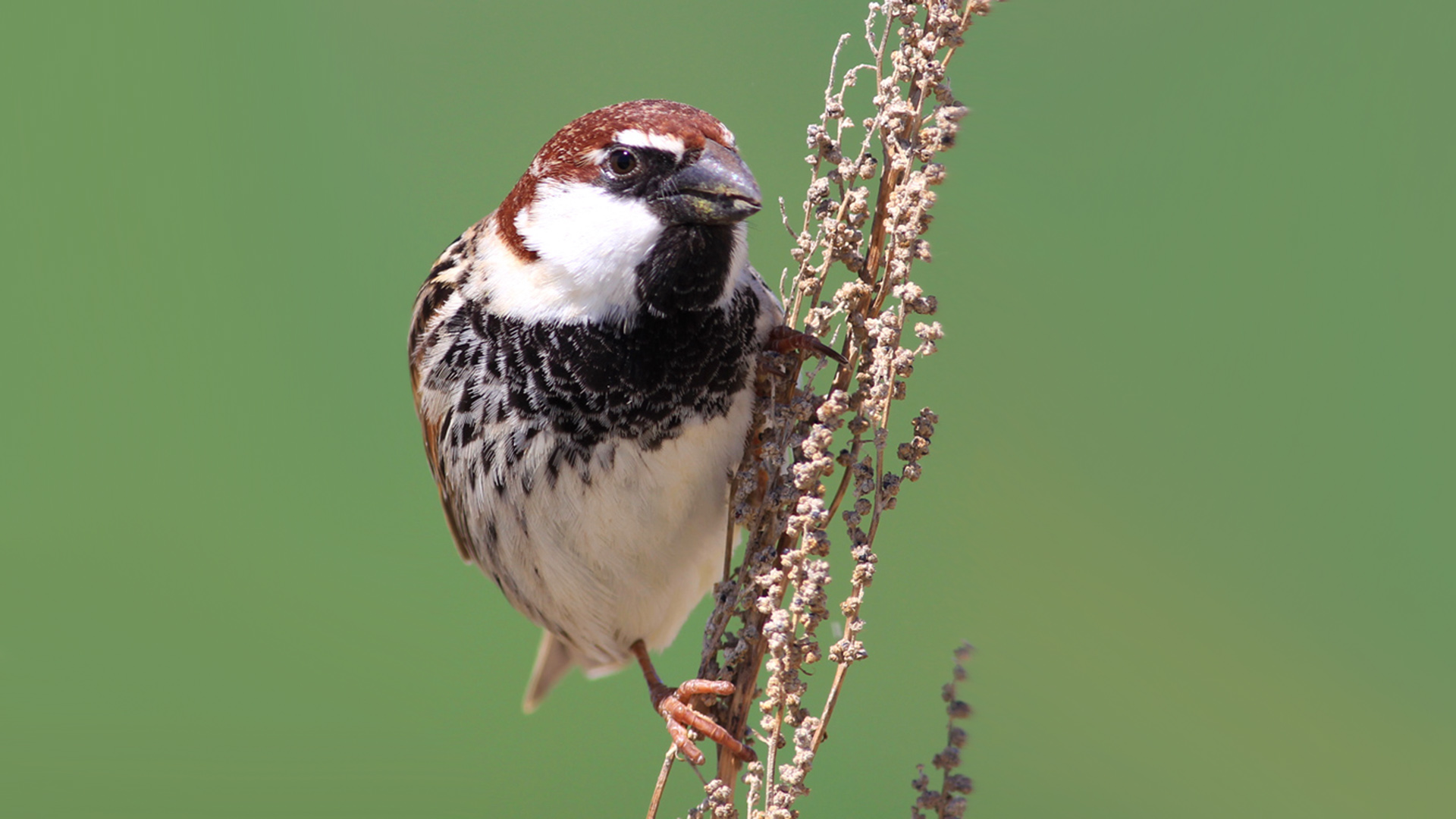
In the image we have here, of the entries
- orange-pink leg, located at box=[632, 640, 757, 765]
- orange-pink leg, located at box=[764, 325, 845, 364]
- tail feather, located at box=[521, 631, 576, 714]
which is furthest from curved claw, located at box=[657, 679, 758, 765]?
tail feather, located at box=[521, 631, 576, 714]

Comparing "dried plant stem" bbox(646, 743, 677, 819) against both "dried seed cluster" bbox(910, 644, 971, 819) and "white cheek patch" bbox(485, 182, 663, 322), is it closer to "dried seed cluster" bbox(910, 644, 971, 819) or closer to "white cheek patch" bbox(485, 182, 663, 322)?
"dried seed cluster" bbox(910, 644, 971, 819)

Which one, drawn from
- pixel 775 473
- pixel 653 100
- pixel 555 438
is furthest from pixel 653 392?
pixel 653 100

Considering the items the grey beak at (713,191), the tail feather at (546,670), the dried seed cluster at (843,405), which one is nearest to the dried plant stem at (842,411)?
the dried seed cluster at (843,405)

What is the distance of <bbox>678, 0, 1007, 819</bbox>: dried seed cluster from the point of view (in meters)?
1.27

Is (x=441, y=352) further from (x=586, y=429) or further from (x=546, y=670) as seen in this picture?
(x=546, y=670)

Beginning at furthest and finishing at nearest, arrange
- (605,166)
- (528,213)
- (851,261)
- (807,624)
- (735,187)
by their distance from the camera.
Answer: (528,213), (605,166), (735,187), (851,261), (807,624)

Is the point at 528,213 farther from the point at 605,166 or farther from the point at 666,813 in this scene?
the point at 666,813

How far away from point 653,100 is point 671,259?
9.2 inches

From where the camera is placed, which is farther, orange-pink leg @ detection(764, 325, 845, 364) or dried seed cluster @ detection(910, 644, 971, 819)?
orange-pink leg @ detection(764, 325, 845, 364)

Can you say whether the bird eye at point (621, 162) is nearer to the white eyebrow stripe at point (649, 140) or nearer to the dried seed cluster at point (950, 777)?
the white eyebrow stripe at point (649, 140)

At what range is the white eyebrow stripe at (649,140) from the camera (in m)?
1.58

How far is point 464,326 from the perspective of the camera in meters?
1.84

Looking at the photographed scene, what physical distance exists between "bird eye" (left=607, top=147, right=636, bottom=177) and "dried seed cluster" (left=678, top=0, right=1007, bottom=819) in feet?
0.95

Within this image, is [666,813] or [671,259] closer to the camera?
[671,259]
